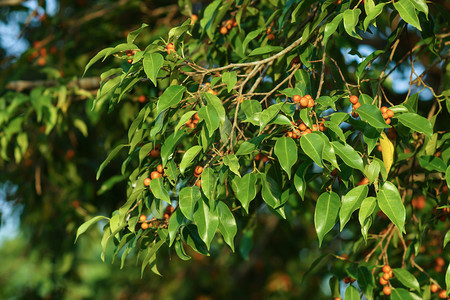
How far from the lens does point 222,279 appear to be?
439cm

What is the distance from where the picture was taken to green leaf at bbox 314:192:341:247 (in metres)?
1.06

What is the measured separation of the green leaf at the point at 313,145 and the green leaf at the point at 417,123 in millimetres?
244

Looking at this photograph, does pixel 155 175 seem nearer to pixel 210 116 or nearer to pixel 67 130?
pixel 210 116

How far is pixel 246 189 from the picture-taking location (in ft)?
3.54

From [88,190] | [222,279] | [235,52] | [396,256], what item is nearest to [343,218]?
[235,52]

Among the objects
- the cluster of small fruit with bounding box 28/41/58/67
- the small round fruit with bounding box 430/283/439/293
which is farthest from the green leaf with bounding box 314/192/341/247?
the cluster of small fruit with bounding box 28/41/58/67

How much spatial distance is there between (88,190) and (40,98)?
0.91m

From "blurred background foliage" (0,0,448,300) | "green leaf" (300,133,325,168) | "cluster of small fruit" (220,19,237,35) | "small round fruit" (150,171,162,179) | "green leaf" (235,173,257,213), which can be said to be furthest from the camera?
"blurred background foliage" (0,0,448,300)

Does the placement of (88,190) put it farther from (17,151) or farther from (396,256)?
(396,256)

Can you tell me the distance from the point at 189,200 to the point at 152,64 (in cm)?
31

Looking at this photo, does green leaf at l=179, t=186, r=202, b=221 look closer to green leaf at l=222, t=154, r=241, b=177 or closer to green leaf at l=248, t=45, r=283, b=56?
green leaf at l=222, t=154, r=241, b=177

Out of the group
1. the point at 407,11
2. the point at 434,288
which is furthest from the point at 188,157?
the point at 434,288

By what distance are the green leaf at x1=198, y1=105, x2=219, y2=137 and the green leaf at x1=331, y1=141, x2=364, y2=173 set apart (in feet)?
0.81

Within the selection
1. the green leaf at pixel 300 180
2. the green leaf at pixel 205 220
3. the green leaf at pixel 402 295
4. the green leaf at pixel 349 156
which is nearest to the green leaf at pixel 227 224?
the green leaf at pixel 205 220
